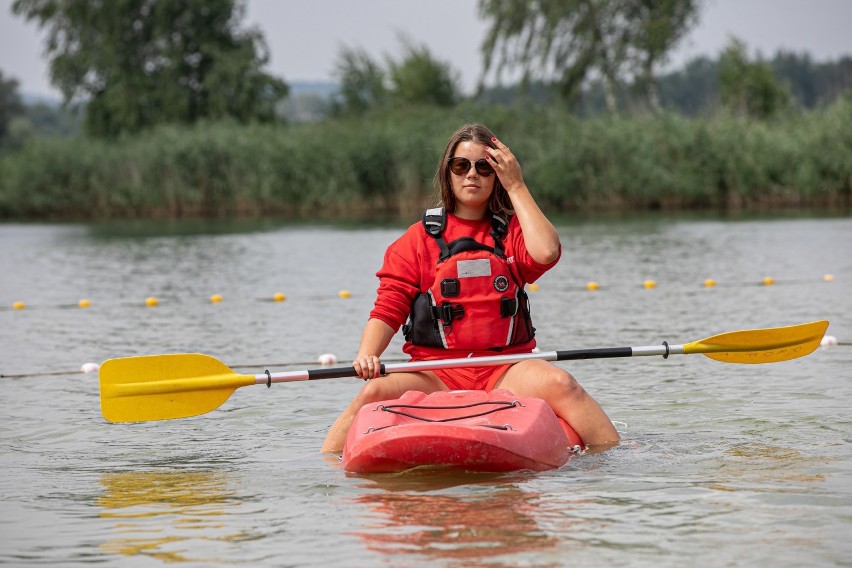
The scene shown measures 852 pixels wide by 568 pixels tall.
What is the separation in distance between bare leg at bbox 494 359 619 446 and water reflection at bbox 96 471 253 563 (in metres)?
1.21

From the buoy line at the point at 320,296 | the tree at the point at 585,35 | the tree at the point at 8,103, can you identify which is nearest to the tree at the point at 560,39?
the tree at the point at 585,35

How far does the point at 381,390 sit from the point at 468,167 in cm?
96

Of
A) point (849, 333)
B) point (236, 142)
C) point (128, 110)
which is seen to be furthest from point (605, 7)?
point (849, 333)

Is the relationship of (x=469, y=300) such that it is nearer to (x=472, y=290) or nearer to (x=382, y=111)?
(x=472, y=290)

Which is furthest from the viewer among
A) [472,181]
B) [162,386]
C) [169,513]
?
[162,386]

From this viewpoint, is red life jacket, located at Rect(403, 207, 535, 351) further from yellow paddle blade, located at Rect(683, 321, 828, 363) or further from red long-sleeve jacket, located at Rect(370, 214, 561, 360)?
yellow paddle blade, located at Rect(683, 321, 828, 363)

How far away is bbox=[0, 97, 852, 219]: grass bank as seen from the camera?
27.0 metres

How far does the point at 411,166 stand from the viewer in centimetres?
2930

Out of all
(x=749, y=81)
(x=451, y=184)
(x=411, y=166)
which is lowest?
(x=451, y=184)

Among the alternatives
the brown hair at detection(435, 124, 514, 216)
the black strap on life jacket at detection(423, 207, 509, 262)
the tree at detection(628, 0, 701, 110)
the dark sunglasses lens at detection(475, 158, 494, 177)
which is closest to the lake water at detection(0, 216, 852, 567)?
the black strap on life jacket at detection(423, 207, 509, 262)

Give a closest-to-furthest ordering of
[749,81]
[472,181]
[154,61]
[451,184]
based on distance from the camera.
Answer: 1. [472,181]
2. [451,184]
3. [749,81]
4. [154,61]

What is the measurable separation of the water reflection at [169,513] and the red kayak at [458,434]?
561 mm

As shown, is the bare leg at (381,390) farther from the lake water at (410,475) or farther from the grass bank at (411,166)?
the grass bank at (411,166)

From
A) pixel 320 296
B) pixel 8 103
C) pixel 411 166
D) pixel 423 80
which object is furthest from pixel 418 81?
pixel 8 103
